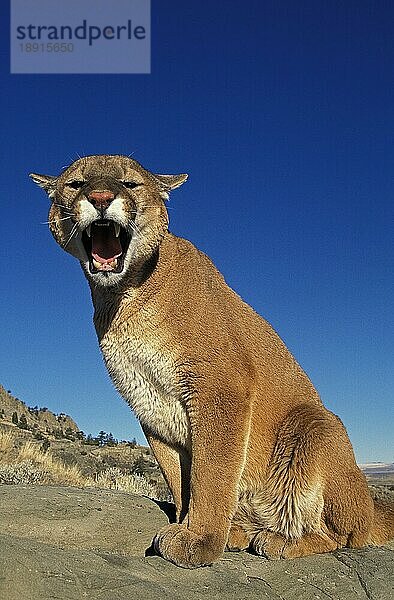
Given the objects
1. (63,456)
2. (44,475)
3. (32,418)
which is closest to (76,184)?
(44,475)

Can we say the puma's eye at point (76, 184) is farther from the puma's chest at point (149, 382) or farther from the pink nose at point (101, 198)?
the puma's chest at point (149, 382)

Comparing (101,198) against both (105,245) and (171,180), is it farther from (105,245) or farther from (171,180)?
(171,180)

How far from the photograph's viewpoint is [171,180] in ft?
21.1

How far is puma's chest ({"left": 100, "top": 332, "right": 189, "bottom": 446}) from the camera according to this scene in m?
5.80

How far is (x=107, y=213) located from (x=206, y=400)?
5.47 feet

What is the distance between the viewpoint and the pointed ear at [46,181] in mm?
6328

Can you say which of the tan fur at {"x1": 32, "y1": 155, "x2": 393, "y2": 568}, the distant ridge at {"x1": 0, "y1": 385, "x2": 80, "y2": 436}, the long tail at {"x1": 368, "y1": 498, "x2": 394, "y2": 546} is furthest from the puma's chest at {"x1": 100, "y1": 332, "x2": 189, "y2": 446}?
the distant ridge at {"x1": 0, "y1": 385, "x2": 80, "y2": 436}

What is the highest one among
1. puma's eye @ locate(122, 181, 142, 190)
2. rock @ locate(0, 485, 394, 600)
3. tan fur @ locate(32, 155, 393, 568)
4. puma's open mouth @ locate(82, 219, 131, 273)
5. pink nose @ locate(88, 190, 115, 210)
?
puma's eye @ locate(122, 181, 142, 190)

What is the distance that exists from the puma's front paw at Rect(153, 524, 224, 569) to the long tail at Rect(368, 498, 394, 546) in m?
1.62

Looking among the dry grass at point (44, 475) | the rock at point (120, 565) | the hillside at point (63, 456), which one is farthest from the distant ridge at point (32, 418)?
the rock at point (120, 565)

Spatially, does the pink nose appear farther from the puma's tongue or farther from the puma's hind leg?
the puma's hind leg

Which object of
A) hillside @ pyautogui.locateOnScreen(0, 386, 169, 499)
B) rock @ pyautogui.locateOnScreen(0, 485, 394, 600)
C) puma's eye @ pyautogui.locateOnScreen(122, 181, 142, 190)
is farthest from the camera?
hillside @ pyautogui.locateOnScreen(0, 386, 169, 499)

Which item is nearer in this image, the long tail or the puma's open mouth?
the puma's open mouth

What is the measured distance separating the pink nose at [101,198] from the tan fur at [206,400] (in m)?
0.02
